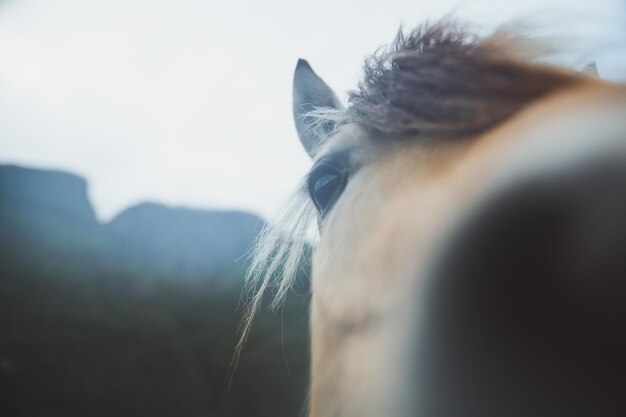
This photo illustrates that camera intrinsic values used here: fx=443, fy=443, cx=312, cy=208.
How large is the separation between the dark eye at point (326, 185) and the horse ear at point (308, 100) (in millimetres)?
153

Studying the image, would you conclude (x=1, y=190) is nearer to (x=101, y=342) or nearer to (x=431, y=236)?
(x=101, y=342)

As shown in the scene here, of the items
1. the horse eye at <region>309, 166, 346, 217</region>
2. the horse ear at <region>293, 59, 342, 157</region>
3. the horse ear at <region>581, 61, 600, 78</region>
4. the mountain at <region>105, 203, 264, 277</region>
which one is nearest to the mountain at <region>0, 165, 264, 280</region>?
the mountain at <region>105, 203, 264, 277</region>

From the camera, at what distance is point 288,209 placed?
2.16 feet

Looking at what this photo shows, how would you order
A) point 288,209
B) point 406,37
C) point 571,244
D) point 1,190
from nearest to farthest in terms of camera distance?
point 571,244 < point 406,37 < point 288,209 < point 1,190

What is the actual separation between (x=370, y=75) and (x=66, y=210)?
1617mm

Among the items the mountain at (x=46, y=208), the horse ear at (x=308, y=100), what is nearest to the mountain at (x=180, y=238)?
the mountain at (x=46, y=208)

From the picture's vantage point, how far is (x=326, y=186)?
514 millimetres

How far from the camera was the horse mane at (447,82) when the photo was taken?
0.32m

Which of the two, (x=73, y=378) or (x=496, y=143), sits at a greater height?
(x=496, y=143)

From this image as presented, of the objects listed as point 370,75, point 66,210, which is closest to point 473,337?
point 370,75

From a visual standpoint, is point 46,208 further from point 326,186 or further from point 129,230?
point 326,186

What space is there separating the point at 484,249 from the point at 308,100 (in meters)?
0.55

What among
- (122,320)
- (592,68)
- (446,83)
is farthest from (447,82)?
(122,320)

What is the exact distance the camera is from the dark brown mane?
316mm
